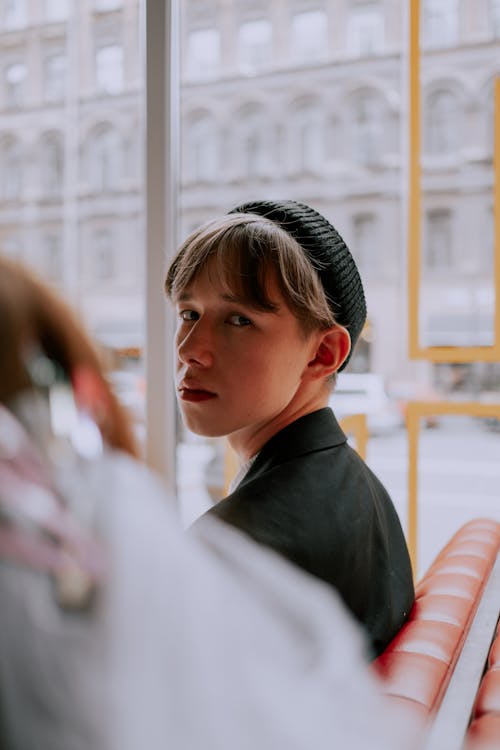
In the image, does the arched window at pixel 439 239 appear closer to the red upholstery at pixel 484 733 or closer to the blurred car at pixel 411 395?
the blurred car at pixel 411 395

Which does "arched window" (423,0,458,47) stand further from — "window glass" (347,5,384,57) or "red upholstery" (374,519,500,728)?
"red upholstery" (374,519,500,728)

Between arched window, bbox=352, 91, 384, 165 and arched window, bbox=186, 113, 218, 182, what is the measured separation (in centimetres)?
64

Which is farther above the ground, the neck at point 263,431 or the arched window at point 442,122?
the arched window at point 442,122

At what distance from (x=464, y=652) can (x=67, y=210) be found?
2.59 meters

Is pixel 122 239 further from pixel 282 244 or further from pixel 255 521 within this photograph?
pixel 255 521

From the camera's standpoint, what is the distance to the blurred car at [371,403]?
2490 millimetres

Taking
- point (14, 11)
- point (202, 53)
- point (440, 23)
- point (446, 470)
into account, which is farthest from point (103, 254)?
point (446, 470)

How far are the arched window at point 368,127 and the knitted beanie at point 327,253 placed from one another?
213cm

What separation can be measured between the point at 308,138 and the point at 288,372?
102 inches

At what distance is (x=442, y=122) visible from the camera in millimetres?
2723

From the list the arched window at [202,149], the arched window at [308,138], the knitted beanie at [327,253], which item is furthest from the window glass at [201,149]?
the knitted beanie at [327,253]

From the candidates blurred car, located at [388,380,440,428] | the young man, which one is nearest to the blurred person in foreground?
the young man

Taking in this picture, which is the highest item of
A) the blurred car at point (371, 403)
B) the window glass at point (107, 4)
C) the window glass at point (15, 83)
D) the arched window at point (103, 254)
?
the window glass at point (107, 4)

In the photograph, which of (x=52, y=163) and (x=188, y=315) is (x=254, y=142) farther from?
(x=188, y=315)
